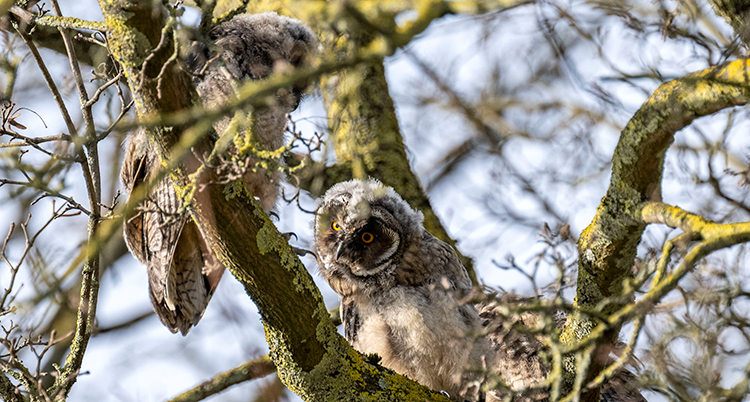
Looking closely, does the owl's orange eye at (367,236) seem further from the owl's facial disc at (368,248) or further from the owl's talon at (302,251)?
the owl's talon at (302,251)

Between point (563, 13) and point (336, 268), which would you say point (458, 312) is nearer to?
point (336, 268)

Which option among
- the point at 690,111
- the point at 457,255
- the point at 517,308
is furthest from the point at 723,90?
the point at 457,255

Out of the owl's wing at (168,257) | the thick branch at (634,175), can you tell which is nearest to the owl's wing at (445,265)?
the thick branch at (634,175)

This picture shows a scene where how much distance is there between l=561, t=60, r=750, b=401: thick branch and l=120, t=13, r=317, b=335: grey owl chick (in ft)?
6.68

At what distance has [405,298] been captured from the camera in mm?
3396

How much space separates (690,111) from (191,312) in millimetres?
3293

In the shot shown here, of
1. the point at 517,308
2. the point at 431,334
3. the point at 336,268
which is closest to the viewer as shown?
the point at 517,308

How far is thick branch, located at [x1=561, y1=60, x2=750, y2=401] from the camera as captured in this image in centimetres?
195

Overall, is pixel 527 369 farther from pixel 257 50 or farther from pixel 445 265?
pixel 257 50

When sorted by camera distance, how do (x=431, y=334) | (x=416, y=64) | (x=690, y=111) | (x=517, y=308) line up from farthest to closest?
(x=416, y=64), (x=431, y=334), (x=690, y=111), (x=517, y=308)

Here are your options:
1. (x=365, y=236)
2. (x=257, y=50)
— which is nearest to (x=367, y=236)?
(x=365, y=236)

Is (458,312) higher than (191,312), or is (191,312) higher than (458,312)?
(191,312)

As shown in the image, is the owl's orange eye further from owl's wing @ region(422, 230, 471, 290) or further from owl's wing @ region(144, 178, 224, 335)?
owl's wing @ region(144, 178, 224, 335)

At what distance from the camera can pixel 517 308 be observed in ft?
6.06
